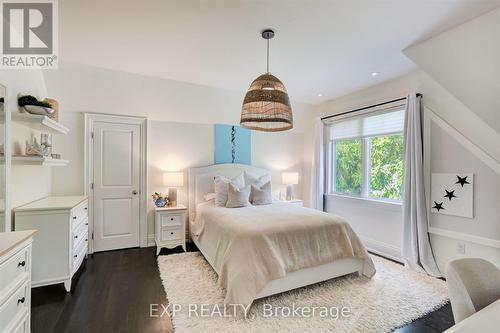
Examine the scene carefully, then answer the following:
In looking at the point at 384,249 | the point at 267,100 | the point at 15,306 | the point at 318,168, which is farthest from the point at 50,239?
the point at 384,249

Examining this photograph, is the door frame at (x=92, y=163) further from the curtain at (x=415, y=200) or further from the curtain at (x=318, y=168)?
the curtain at (x=415, y=200)

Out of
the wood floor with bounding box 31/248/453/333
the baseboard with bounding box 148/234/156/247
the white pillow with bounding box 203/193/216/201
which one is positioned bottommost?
the wood floor with bounding box 31/248/453/333

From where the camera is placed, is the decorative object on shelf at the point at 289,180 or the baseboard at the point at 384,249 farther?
the decorative object on shelf at the point at 289,180

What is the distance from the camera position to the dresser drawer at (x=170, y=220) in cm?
352

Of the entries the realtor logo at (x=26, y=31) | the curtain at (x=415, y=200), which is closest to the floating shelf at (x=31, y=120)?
the realtor logo at (x=26, y=31)

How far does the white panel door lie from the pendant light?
2.15 meters

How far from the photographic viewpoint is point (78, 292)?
2406 mm

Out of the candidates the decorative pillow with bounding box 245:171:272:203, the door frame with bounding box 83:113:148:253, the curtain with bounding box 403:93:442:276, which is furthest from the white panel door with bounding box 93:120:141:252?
the curtain with bounding box 403:93:442:276

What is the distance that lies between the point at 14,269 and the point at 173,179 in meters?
2.33

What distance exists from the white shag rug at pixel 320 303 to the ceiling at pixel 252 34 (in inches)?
103

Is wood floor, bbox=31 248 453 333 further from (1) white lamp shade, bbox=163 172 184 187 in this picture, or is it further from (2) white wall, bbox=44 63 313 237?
(1) white lamp shade, bbox=163 172 184 187

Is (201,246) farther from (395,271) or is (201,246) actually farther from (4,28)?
(4,28)

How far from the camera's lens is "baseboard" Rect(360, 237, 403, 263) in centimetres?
338

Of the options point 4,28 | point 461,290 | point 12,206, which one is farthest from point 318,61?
point 12,206
